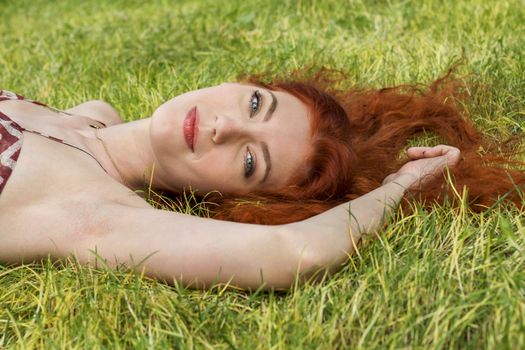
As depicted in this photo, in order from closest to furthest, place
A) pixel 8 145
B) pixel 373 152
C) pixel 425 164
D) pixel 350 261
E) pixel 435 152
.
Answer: pixel 350 261 < pixel 8 145 < pixel 425 164 < pixel 435 152 < pixel 373 152

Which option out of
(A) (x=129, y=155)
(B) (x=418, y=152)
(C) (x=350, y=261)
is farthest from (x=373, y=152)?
(A) (x=129, y=155)

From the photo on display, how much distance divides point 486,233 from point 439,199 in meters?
0.30

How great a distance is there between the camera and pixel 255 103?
381cm

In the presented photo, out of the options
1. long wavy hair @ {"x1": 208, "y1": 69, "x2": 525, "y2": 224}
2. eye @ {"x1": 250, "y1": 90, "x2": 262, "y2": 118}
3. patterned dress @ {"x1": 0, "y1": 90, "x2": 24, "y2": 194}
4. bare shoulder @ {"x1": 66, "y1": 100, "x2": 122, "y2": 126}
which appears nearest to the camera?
patterned dress @ {"x1": 0, "y1": 90, "x2": 24, "y2": 194}

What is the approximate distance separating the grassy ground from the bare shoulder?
35cm

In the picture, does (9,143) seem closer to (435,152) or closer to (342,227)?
(342,227)

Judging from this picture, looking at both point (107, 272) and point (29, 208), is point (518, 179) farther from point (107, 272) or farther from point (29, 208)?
point (29, 208)

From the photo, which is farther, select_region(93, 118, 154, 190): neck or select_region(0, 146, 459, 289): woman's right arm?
select_region(93, 118, 154, 190): neck

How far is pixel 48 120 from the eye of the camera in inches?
155

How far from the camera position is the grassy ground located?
2641 mm

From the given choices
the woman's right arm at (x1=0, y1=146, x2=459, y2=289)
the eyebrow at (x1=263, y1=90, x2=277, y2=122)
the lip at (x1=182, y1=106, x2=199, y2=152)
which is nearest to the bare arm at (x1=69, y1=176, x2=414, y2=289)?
the woman's right arm at (x1=0, y1=146, x2=459, y2=289)

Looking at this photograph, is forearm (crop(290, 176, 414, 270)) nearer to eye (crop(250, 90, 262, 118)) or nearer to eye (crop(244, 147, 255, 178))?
eye (crop(244, 147, 255, 178))

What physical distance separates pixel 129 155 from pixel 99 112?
31.7 inches

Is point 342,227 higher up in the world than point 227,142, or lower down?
lower down
